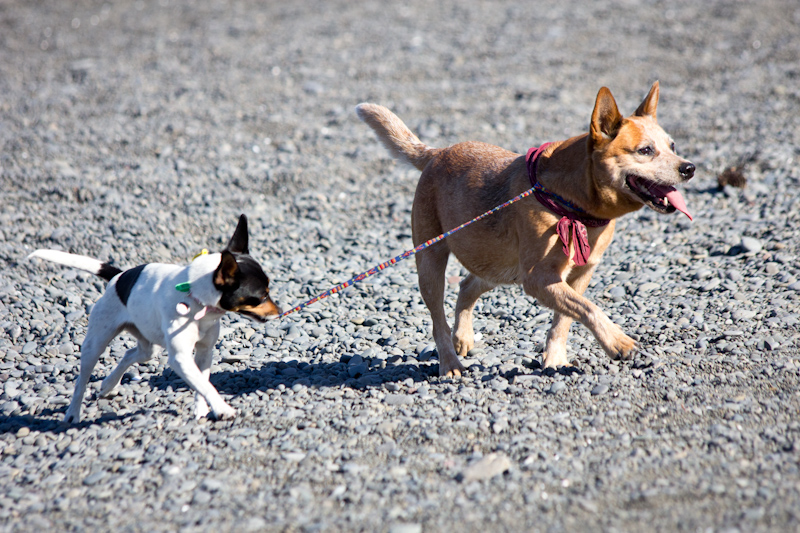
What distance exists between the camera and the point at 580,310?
4.61 meters

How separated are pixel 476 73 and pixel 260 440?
1105 centimetres

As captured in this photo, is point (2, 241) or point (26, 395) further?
point (2, 241)

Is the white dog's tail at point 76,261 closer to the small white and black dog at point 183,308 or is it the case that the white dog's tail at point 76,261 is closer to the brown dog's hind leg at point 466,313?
the small white and black dog at point 183,308

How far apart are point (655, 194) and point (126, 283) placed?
3440 mm

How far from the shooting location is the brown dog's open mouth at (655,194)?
450cm

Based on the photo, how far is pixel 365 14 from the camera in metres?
17.5

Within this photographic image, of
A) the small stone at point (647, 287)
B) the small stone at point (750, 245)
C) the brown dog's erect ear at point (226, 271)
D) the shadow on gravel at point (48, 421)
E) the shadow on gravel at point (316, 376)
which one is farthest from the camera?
the small stone at point (750, 245)

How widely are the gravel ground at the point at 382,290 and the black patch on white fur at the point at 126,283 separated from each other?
82cm

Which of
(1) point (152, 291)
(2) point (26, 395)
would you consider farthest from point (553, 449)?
(2) point (26, 395)

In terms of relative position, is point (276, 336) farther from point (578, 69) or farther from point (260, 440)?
point (578, 69)

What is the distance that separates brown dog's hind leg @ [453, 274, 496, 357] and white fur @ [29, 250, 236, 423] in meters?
2.06

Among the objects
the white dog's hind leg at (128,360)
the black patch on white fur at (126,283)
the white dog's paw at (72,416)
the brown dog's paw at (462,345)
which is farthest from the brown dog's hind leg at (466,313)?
the white dog's paw at (72,416)

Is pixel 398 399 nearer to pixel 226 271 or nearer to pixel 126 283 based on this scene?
pixel 226 271

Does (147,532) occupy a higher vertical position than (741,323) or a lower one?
higher
